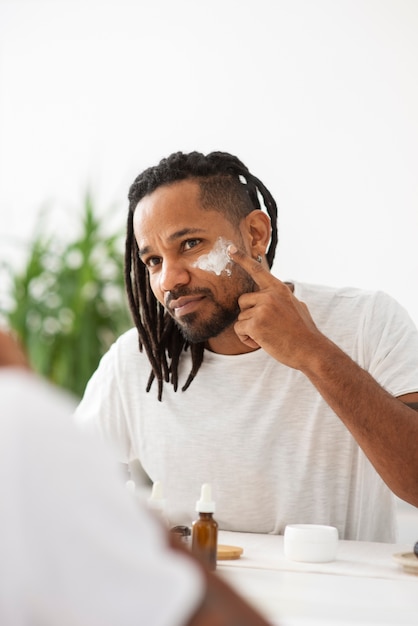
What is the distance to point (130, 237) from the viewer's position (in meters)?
2.17

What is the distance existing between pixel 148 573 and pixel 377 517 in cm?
164

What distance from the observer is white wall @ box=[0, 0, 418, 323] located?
3242mm

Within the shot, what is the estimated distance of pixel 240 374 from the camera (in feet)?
6.52

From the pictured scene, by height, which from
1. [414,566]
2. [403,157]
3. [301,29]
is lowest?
[414,566]

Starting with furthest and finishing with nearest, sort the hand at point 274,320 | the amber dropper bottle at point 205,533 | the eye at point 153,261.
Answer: the eye at point 153,261 → the hand at point 274,320 → the amber dropper bottle at point 205,533

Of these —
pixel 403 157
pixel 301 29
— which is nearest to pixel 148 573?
pixel 403 157

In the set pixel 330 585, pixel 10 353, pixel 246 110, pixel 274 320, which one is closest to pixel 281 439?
pixel 274 320

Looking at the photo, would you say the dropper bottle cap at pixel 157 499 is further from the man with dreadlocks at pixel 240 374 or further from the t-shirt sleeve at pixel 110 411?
the t-shirt sleeve at pixel 110 411

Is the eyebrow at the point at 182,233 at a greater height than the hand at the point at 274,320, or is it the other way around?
the eyebrow at the point at 182,233

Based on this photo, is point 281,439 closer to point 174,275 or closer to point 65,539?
point 174,275

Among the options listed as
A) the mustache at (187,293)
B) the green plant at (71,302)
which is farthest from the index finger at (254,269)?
the green plant at (71,302)

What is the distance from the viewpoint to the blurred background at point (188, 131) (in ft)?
10.7

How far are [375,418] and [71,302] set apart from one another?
226 cm

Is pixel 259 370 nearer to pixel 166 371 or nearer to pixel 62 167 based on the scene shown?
pixel 166 371
